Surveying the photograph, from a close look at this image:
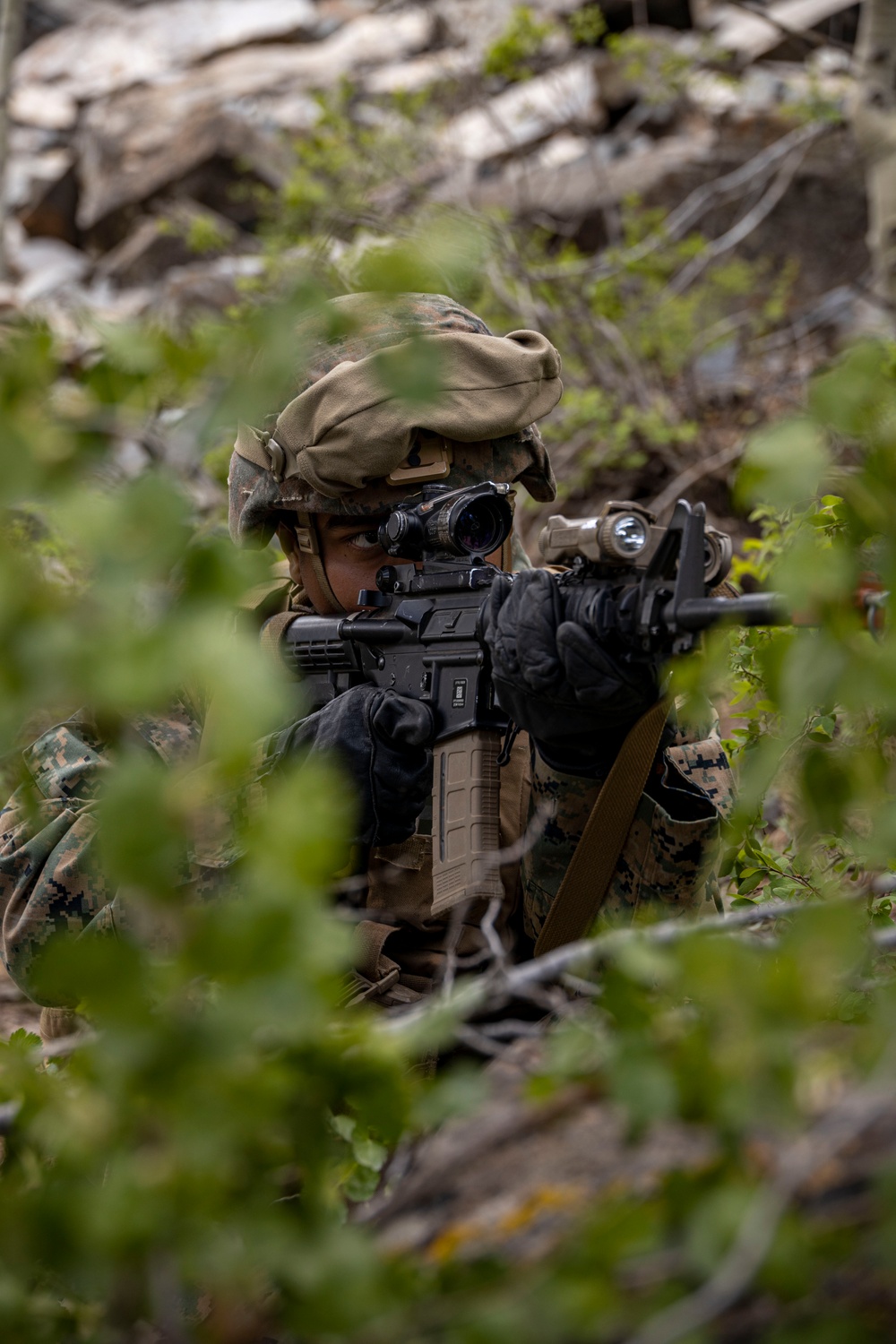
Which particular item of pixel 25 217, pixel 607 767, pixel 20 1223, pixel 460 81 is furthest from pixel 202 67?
pixel 20 1223

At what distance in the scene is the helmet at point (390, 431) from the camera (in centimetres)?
266

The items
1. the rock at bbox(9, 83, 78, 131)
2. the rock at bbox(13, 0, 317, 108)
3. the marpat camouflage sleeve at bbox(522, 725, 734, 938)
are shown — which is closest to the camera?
the marpat camouflage sleeve at bbox(522, 725, 734, 938)

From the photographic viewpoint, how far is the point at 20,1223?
924 mm

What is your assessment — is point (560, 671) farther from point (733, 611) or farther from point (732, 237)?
point (732, 237)

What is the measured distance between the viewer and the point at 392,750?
8.35ft

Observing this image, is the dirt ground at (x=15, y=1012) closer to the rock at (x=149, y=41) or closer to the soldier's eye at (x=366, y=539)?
the soldier's eye at (x=366, y=539)

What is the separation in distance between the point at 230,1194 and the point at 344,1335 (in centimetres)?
13

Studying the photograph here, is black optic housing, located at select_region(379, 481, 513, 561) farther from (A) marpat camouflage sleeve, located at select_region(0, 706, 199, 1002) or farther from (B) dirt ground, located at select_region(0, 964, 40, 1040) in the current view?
(B) dirt ground, located at select_region(0, 964, 40, 1040)

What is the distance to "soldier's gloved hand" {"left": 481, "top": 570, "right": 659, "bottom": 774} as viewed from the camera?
183 cm

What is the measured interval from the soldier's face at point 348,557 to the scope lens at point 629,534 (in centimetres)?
108

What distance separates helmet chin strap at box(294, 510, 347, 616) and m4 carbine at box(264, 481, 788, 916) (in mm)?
102

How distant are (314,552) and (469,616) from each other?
67 cm

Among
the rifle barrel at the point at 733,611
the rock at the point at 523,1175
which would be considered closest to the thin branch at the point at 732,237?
the rifle barrel at the point at 733,611

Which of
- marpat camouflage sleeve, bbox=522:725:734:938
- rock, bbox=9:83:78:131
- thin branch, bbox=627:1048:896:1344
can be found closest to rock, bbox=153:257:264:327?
rock, bbox=9:83:78:131
